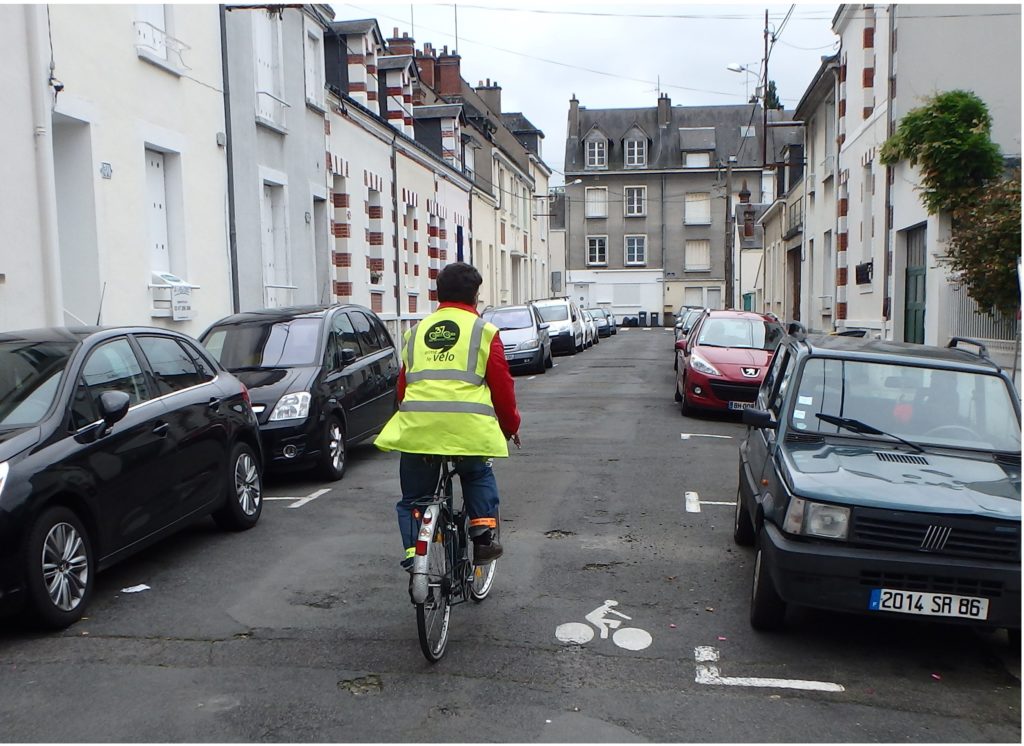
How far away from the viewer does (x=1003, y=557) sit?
4.45 meters

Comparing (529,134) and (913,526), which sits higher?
(529,134)

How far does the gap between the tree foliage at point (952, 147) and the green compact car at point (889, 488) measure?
9.11 m

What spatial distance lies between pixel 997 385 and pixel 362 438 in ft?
20.9

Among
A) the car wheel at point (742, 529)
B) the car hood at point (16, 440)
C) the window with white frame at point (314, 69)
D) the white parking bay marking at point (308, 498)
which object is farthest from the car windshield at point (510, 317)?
the car hood at point (16, 440)

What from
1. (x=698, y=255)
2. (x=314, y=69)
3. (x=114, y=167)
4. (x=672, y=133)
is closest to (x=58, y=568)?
(x=114, y=167)

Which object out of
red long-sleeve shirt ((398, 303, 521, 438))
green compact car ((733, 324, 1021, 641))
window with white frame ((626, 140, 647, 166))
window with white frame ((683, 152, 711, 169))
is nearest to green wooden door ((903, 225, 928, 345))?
green compact car ((733, 324, 1021, 641))

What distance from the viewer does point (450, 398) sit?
4613 millimetres

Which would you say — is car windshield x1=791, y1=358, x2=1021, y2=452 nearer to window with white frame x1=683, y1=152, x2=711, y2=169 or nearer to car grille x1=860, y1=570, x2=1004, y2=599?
car grille x1=860, y1=570, x2=1004, y2=599

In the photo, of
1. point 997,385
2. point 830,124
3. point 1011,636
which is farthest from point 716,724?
point 830,124

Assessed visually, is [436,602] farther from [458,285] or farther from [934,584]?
[934,584]

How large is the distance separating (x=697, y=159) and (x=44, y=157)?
59897 mm

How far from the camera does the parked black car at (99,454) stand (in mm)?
4844

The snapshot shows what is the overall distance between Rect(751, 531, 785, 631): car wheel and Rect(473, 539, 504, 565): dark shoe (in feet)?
4.46

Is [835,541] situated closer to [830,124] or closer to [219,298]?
[219,298]
